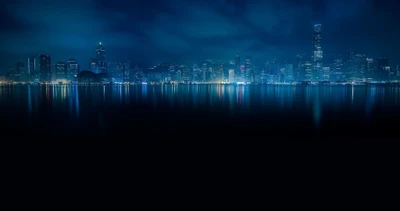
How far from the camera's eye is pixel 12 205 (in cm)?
371

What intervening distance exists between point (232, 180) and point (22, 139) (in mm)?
5950

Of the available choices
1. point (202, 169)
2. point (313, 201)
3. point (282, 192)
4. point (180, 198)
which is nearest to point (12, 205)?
point (180, 198)

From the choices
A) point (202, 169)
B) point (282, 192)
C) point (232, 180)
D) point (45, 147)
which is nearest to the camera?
point (282, 192)

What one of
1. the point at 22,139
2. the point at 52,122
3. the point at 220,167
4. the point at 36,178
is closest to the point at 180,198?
the point at 220,167

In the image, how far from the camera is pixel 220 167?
16.9 ft

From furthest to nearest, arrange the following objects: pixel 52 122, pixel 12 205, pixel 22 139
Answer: pixel 52 122, pixel 22 139, pixel 12 205

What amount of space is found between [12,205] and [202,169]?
291 cm

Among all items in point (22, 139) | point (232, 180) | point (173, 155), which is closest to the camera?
point (232, 180)

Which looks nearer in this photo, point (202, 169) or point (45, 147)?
point (202, 169)

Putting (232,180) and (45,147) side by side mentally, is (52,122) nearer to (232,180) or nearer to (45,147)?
(45,147)

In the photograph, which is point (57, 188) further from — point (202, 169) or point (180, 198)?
point (202, 169)

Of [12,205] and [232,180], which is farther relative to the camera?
[232,180]

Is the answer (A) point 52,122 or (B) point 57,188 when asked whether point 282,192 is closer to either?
(B) point 57,188

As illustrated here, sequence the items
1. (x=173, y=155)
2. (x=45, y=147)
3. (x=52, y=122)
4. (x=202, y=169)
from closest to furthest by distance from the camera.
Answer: (x=202, y=169), (x=173, y=155), (x=45, y=147), (x=52, y=122)
